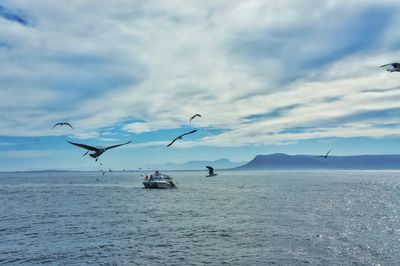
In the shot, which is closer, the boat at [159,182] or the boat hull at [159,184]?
the boat hull at [159,184]

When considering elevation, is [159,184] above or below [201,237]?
above

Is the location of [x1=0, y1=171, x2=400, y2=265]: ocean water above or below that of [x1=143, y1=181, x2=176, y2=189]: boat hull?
below

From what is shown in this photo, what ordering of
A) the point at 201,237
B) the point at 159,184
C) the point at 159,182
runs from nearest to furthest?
the point at 201,237, the point at 159,182, the point at 159,184

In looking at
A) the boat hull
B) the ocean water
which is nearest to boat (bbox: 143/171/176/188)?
the boat hull

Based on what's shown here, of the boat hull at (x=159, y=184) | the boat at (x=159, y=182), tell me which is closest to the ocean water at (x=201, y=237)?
the boat hull at (x=159, y=184)

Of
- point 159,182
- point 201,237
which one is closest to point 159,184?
point 159,182

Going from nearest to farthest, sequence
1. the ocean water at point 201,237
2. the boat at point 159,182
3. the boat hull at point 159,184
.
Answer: the ocean water at point 201,237 < the boat hull at point 159,184 < the boat at point 159,182

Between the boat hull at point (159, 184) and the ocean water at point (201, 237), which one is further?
the boat hull at point (159, 184)

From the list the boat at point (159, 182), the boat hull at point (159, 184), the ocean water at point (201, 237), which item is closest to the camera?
the ocean water at point (201, 237)

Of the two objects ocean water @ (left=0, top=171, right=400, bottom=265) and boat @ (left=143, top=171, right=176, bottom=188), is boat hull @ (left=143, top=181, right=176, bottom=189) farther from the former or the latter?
ocean water @ (left=0, top=171, right=400, bottom=265)

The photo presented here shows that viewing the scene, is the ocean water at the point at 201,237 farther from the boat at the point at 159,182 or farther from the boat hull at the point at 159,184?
the boat at the point at 159,182

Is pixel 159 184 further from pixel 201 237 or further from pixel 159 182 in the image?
pixel 201 237

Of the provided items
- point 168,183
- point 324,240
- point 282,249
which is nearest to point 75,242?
point 282,249

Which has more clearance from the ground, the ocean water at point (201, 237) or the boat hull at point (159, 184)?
the boat hull at point (159, 184)
